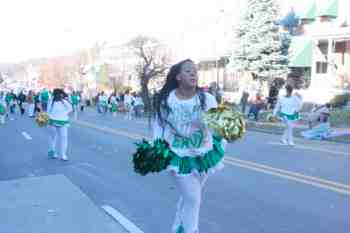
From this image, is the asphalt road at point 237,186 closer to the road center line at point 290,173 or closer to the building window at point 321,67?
the road center line at point 290,173

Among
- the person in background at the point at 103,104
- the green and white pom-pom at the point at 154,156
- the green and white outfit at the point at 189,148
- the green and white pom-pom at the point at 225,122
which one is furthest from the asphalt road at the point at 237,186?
the person in background at the point at 103,104

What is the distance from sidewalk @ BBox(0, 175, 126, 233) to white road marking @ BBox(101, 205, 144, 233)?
0.07 metres

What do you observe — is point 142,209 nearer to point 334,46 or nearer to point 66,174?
point 66,174

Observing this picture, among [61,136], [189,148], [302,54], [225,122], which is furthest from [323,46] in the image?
[189,148]

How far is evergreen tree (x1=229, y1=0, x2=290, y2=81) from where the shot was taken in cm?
3447

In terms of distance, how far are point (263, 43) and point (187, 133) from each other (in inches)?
1221

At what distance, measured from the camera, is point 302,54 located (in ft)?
114

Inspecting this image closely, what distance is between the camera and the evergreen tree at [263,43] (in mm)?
34469

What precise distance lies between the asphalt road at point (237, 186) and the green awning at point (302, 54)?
21783mm

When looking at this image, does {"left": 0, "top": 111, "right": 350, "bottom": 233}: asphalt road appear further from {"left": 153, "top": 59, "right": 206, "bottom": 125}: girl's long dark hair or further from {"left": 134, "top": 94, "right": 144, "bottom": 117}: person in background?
{"left": 134, "top": 94, "right": 144, "bottom": 117}: person in background

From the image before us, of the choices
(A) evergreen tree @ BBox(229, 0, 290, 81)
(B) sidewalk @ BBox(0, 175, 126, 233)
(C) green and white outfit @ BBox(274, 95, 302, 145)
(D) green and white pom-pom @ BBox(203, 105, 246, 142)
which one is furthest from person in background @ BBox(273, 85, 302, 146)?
(A) evergreen tree @ BBox(229, 0, 290, 81)

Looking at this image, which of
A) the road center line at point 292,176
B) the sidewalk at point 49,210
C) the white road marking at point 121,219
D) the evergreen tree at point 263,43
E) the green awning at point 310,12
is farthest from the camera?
the green awning at point 310,12

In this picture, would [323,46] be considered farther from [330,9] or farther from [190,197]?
[190,197]

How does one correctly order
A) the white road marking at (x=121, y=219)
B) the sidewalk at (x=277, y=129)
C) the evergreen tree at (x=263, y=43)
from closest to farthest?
the white road marking at (x=121, y=219) < the sidewalk at (x=277, y=129) < the evergreen tree at (x=263, y=43)
